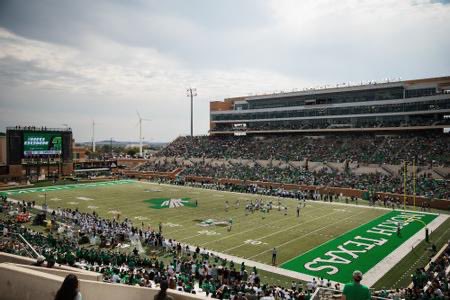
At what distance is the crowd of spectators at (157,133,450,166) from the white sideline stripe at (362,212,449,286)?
23422mm

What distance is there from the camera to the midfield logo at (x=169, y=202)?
124ft

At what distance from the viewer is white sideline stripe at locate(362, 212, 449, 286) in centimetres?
1838

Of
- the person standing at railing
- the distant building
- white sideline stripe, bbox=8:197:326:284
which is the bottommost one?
white sideline stripe, bbox=8:197:326:284

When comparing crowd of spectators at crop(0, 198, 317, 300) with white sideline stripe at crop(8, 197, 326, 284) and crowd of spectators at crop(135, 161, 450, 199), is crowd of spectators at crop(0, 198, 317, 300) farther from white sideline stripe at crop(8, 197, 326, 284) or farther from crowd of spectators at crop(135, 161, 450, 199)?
crowd of spectators at crop(135, 161, 450, 199)

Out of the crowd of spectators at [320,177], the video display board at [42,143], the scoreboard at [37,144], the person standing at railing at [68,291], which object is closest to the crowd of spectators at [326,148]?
the crowd of spectators at [320,177]

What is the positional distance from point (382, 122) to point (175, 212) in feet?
130

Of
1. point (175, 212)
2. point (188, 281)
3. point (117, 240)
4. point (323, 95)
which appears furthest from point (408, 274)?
point (323, 95)

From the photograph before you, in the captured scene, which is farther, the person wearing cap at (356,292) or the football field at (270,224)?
the football field at (270,224)

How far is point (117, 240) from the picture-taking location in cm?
2442

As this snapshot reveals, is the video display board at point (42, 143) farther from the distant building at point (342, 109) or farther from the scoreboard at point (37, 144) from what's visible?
the distant building at point (342, 109)

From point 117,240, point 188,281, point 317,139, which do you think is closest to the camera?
point 188,281

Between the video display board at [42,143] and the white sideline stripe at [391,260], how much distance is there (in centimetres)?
5117

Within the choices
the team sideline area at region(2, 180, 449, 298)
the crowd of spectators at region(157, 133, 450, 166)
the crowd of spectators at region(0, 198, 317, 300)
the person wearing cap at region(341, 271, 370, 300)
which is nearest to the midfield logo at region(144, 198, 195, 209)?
the team sideline area at region(2, 180, 449, 298)

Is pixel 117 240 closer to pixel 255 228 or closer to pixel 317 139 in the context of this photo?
pixel 255 228
